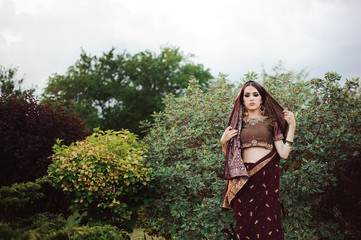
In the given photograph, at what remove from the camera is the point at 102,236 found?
4.82 meters

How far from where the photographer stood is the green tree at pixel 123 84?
25.0 metres

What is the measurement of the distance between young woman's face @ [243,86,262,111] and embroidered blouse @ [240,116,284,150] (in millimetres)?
152

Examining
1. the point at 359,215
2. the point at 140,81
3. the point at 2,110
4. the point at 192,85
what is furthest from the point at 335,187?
the point at 140,81

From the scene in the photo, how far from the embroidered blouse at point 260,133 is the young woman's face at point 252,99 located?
0.15 meters

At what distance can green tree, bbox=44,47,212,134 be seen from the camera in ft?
81.9

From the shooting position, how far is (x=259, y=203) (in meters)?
3.75

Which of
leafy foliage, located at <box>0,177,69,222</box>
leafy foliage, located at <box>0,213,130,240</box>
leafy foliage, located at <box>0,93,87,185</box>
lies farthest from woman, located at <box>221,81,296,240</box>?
leafy foliage, located at <box>0,93,87,185</box>

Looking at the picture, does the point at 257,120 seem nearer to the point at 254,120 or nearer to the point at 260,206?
the point at 254,120

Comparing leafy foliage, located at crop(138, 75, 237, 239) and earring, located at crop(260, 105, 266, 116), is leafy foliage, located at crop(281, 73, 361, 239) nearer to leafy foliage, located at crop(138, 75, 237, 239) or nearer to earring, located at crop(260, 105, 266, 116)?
leafy foliage, located at crop(138, 75, 237, 239)

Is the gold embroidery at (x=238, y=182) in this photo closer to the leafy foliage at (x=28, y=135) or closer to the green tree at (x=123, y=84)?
the leafy foliage at (x=28, y=135)

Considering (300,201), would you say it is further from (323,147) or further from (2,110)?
(2,110)

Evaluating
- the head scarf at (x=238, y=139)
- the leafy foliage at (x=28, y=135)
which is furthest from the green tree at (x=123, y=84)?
the head scarf at (x=238, y=139)

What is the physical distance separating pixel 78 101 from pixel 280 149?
24329 mm

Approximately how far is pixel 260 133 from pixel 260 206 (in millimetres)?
797
